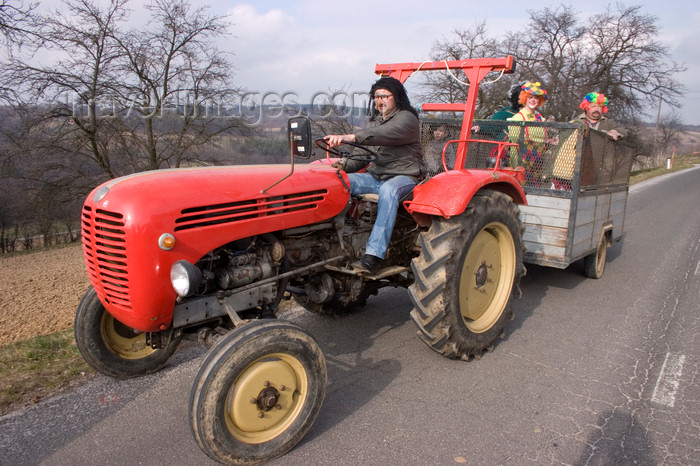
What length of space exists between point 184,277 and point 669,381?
3310 millimetres

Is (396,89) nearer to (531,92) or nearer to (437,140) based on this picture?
(437,140)

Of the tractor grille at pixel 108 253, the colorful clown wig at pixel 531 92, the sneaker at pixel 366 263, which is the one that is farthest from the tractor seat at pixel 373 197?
the colorful clown wig at pixel 531 92

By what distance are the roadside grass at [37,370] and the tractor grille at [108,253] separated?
1036mm

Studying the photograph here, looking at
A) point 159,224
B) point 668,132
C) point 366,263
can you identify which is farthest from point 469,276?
point 668,132

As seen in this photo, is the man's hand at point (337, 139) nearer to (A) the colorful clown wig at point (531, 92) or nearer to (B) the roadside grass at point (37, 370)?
(B) the roadside grass at point (37, 370)

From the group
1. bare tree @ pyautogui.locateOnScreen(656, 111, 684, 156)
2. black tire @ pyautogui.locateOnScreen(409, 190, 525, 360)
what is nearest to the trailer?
black tire @ pyautogui.locateOnScreen(409, 190, 525, 360)

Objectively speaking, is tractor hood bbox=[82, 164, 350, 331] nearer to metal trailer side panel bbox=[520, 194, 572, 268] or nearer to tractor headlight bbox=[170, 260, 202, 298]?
tractor headlight bbox=[170, 260, 202, 298]

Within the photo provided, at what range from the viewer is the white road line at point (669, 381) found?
10.5 ft

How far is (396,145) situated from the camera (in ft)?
12.0

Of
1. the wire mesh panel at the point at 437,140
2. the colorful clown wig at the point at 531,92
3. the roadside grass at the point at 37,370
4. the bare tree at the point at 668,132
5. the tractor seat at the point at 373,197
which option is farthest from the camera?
the bare tree at the point at 668,132

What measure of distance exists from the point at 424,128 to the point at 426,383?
3173 millimetres

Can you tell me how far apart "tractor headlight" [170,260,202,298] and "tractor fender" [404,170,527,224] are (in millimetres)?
1666

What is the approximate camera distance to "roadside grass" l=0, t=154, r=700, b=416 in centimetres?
307

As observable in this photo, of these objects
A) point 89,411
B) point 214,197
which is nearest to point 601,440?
point 214,197
